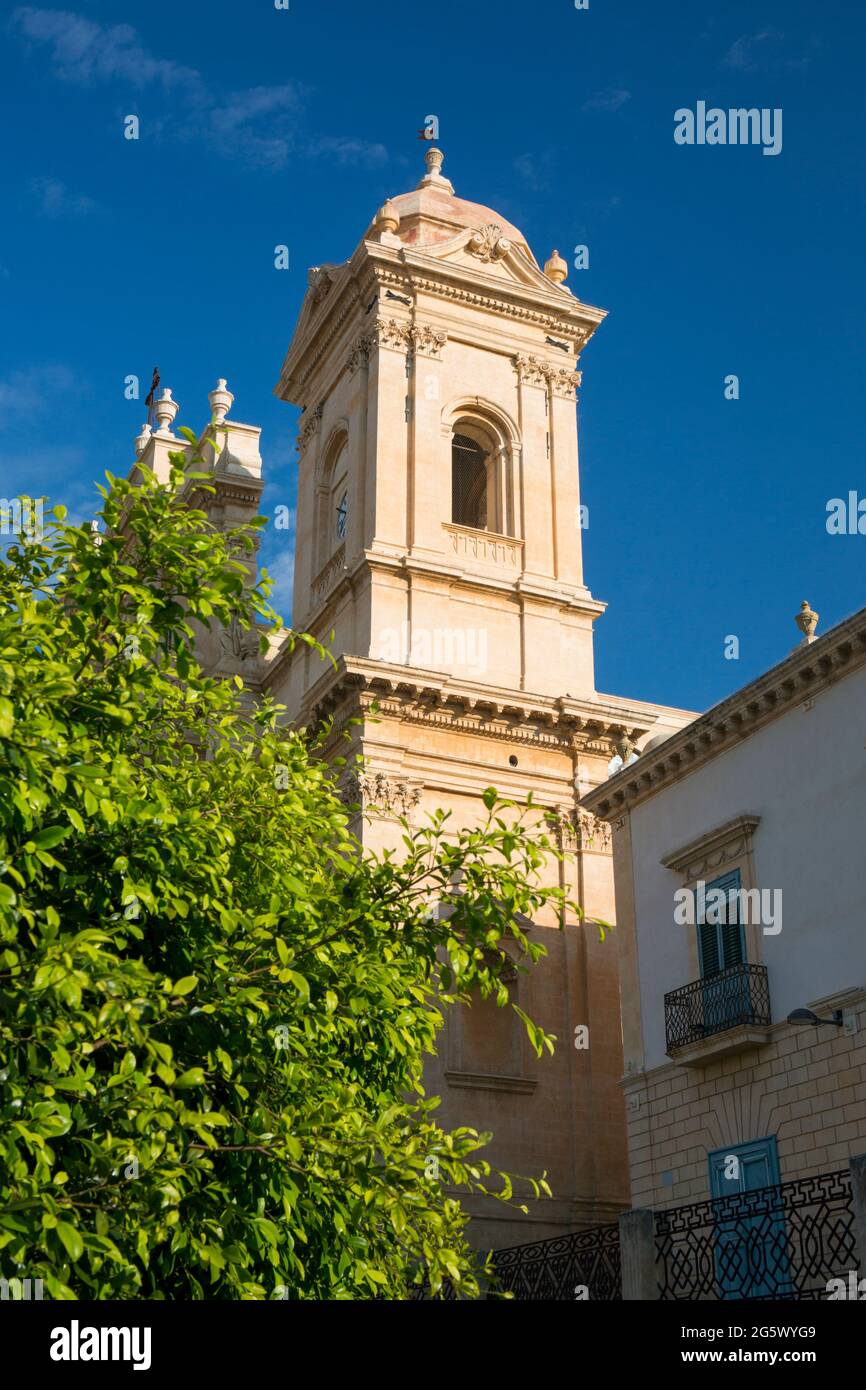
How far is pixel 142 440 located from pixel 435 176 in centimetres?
1301

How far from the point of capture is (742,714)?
79.3 feet

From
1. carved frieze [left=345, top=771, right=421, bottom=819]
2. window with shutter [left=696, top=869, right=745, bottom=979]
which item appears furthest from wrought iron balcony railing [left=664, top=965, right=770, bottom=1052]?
carved frieze [left=345, top=771, right=421, bottom=819]

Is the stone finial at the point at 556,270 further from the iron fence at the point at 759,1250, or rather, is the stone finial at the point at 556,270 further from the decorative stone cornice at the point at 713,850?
the iron fence at the point at 759,1250

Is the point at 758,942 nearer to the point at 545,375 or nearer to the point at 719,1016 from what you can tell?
the point at 719,1016

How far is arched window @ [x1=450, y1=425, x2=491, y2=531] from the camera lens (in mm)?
36656

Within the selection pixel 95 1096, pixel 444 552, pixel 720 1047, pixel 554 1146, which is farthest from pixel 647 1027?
pixel 95 1096

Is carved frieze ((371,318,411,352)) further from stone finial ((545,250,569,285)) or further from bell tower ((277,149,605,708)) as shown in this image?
stone finial ((545,250,569,285))

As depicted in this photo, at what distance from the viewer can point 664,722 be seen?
37375 mm

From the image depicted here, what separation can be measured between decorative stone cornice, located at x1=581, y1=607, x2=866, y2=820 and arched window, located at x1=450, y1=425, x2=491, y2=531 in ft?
36.2

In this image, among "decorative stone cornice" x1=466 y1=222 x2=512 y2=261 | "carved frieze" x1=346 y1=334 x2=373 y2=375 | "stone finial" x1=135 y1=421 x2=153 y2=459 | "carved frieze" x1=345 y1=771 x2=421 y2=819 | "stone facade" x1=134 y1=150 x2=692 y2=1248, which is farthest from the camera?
"stone finial" x1=135 y1=421 x2=153 y2=459

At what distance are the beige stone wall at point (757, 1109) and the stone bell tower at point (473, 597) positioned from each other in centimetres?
439

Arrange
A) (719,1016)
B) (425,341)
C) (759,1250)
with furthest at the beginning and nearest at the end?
(425,341)
(719,1016)
(759,1250)

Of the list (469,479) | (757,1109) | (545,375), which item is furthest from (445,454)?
(757,1109)

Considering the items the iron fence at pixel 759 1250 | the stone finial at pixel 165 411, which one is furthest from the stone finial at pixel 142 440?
the iron fence at pixel 759 1250
